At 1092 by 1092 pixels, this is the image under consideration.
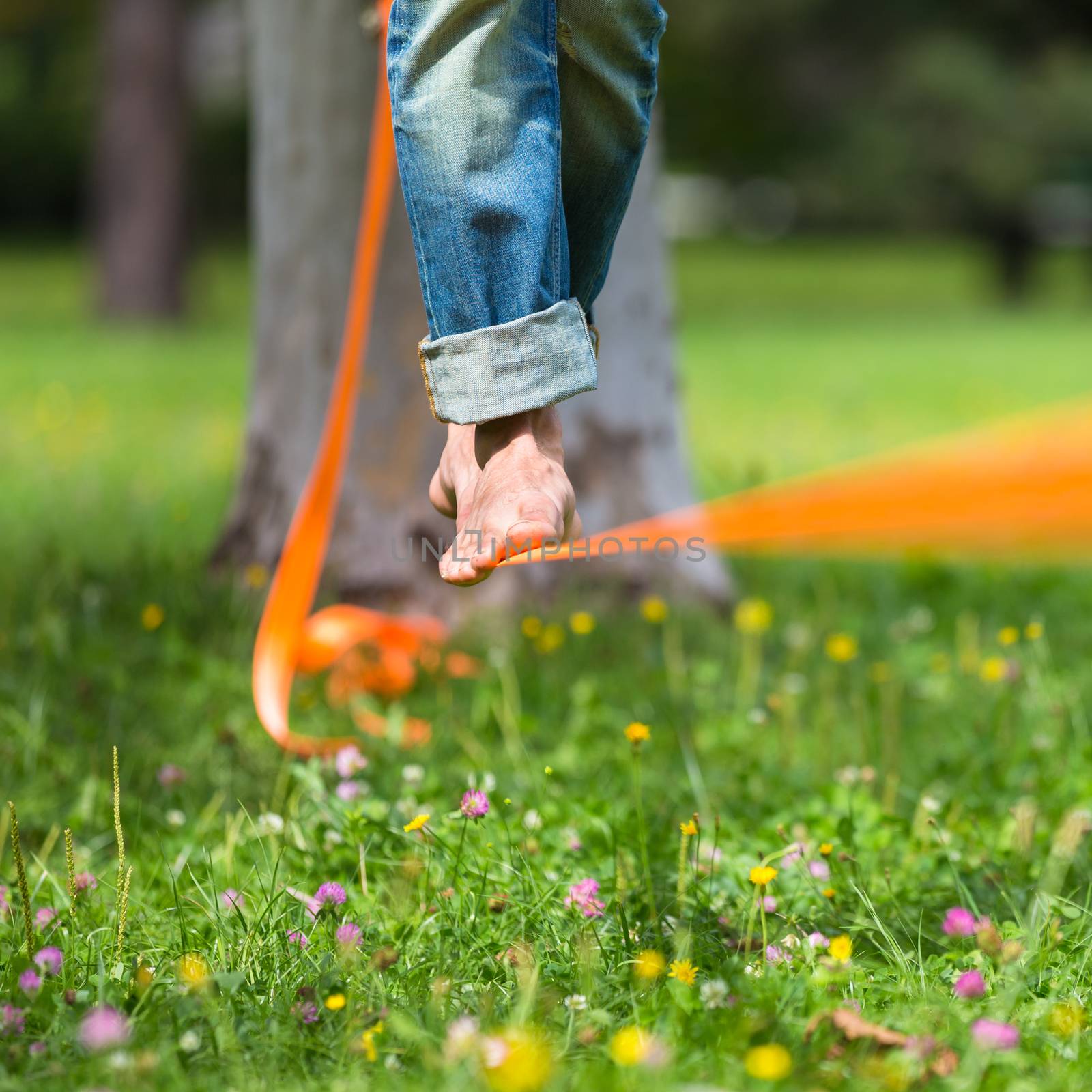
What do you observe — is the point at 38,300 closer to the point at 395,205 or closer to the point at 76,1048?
the point at 395,205

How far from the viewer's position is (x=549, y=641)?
9.92 feet

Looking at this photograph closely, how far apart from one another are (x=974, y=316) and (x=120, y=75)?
10237 mm

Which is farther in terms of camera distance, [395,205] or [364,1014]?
[395,205]

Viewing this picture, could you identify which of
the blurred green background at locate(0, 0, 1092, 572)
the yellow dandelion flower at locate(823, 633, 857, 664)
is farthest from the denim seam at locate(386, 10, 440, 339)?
the blurred green background at locate(0, 0, 1092, 572)

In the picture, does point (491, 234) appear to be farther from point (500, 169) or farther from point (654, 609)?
point (654, 609)

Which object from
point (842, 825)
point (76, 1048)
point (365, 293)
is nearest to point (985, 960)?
point (842, 825)

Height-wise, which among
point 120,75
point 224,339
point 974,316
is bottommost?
point 974,316

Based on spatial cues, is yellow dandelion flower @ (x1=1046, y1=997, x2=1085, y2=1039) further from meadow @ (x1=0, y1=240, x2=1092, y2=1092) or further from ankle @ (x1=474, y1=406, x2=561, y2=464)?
ankle @ (x1=474, y1=406, x2=561, y2=464)

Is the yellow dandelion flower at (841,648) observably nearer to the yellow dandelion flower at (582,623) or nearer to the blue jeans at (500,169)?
the yellow dandelion flower at (582,623)

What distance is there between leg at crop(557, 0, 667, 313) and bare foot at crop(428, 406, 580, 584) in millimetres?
271

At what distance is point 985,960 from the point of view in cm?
168

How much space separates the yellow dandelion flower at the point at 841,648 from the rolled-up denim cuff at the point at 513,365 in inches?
41.5

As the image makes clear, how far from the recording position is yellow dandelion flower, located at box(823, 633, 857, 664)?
8.47 ft

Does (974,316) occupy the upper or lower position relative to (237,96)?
lower
